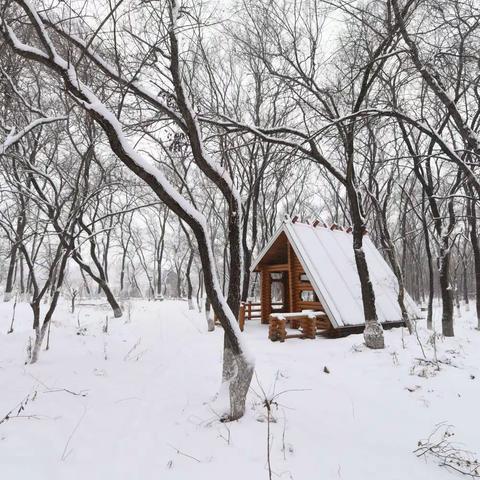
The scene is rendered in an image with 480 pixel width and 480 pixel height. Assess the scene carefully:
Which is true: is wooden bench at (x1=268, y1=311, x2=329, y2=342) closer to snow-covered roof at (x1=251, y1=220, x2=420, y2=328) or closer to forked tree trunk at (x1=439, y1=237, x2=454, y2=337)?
snow-covered roof at (x1=251, y1=220, x2=420, y2=328)

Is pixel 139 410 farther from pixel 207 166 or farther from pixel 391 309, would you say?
pixel 391 309

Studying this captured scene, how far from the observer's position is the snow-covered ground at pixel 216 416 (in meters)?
3.08

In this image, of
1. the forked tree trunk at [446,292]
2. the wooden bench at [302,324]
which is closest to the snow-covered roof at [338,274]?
the wooden bench at [302,324]

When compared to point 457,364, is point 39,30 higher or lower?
higher

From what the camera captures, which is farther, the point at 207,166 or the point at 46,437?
the point at 207,166

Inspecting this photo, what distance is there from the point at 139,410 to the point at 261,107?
1206 cm

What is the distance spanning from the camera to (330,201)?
24.7 metres

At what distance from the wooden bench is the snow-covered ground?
1243 millimetres

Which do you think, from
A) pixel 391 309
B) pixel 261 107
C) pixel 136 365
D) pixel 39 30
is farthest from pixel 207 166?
pixel 261 107

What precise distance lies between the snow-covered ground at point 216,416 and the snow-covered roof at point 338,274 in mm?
2100

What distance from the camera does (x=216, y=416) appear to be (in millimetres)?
3941

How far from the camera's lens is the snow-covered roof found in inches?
366

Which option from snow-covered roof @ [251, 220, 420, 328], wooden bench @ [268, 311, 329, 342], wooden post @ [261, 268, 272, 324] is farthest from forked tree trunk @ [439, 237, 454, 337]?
wooden post @ [261, 268, 272, 324]

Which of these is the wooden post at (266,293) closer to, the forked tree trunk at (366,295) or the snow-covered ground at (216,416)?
the snow-covered ground at (216,416)
